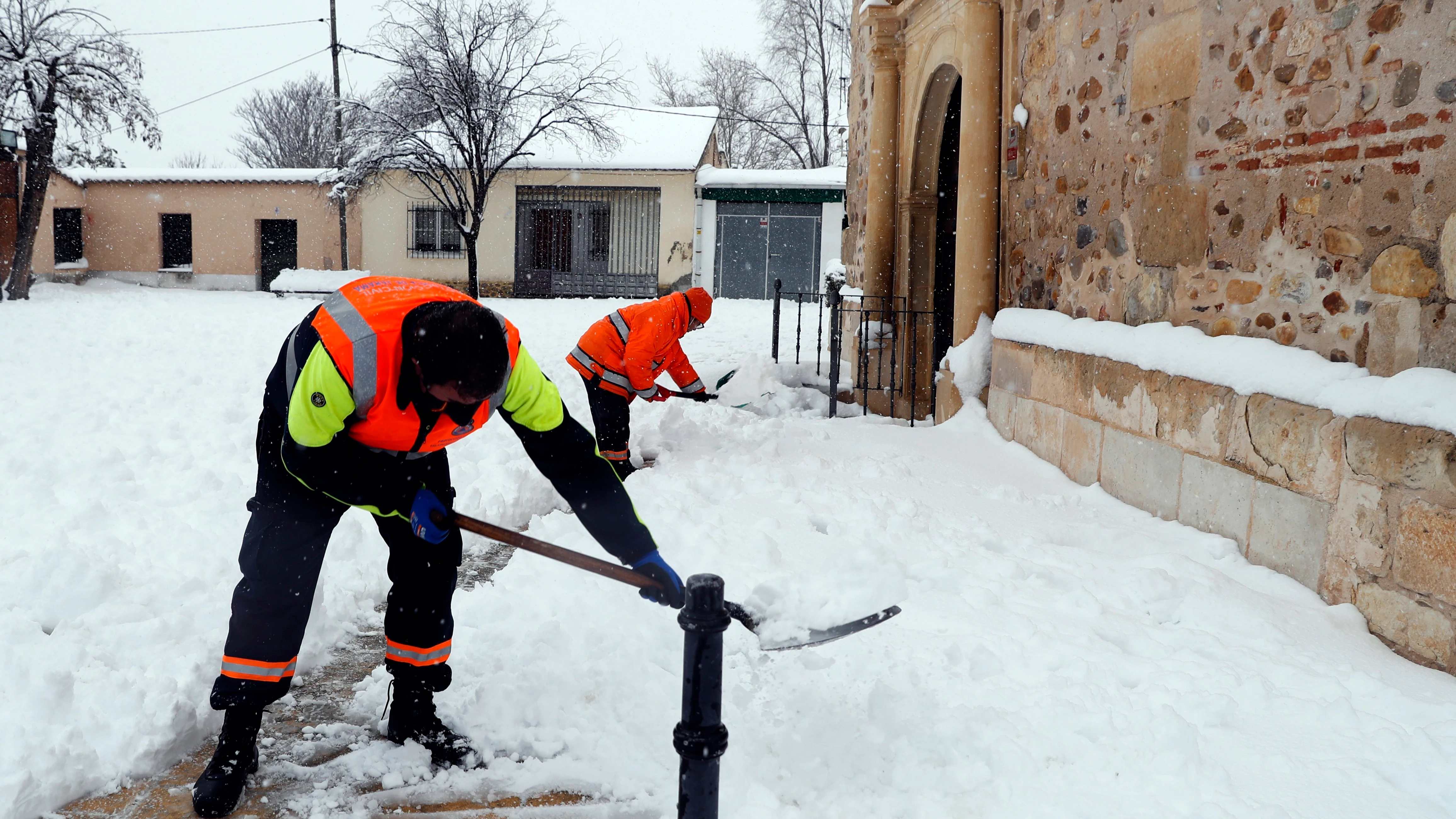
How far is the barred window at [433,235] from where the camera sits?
22.5 metres

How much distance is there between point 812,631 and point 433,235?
857 inches

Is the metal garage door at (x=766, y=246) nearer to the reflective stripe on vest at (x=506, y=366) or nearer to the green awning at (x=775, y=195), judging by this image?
the green awning at (x=775, y=195)

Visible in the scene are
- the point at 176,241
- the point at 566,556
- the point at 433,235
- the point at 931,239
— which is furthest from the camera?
the point at 176,241

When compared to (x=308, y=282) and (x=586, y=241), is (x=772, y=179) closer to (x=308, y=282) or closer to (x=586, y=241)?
(x=586, y=241)

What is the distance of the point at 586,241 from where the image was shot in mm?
22578

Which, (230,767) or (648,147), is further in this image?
(648,147)

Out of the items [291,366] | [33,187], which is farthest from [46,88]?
[291,366]

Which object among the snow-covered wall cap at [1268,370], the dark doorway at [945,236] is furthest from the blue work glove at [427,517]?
the dark doorway at [945,236]

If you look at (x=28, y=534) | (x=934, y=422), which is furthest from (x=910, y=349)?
(x=28, y=534)

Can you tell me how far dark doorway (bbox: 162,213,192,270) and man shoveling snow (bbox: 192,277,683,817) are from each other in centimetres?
2600

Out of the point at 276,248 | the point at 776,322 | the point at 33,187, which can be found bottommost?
the point at 776,322

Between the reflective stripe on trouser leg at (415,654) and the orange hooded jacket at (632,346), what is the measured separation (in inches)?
124

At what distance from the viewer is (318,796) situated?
2.43 meters

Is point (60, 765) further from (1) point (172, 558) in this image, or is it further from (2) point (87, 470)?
(2) point (87, 470)
